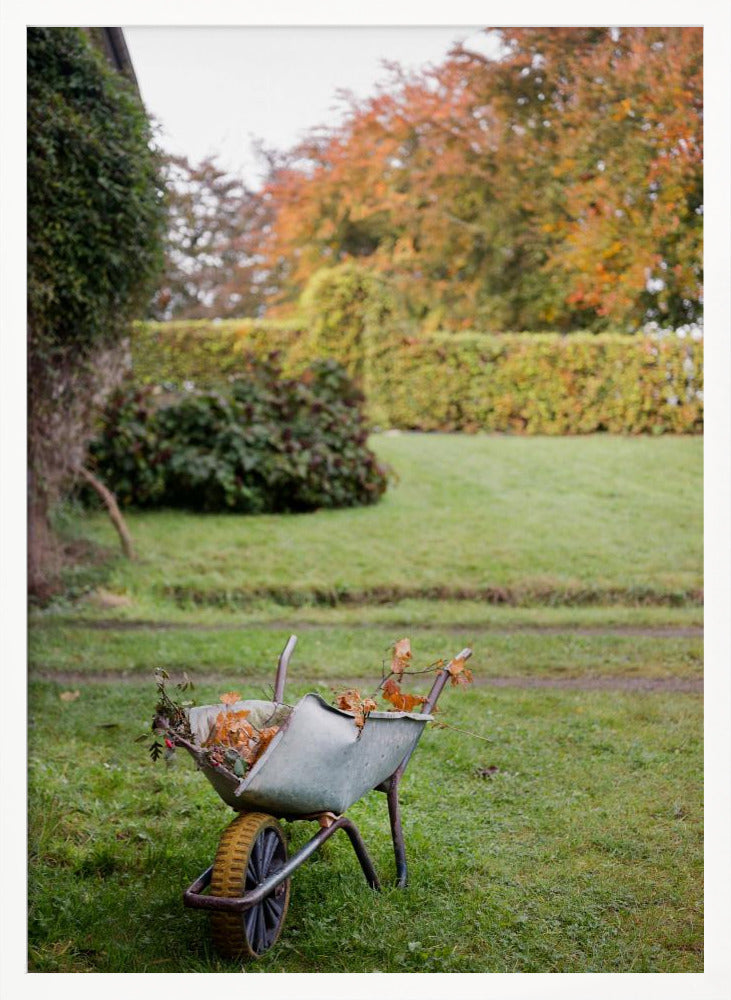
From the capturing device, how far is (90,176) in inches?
142

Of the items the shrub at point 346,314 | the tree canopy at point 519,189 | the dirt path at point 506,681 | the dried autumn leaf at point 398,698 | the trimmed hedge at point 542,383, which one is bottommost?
the dirt path at point 506,681

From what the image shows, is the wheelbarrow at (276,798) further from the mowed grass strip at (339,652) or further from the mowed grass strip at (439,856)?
the mowed grass strip at (339,652)

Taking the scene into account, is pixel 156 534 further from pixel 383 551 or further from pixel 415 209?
pixel 415 209

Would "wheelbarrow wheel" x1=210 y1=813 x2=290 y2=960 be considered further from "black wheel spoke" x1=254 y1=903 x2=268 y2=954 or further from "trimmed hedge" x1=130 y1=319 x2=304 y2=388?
"trimmed hedge" x1=130 y1=319 x2=304 y2=388

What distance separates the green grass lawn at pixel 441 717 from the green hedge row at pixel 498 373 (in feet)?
3.07

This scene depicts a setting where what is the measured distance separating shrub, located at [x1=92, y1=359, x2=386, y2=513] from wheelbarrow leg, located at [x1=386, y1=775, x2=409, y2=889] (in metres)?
3.92

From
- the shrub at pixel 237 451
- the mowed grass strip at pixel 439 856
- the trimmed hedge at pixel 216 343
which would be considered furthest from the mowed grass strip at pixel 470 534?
the mowed grass strip at pixel 439 856

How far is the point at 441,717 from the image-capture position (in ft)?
10.9

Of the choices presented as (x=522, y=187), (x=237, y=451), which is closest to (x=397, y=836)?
(x=237, y=451)

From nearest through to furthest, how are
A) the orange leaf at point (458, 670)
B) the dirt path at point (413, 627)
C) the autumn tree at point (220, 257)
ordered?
the orange leaf at point (458, 670) < the dirt path at point (413, 627) < the autumn tree at point (220, 257)

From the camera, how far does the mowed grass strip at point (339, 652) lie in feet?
12.6

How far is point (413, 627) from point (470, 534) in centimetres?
148

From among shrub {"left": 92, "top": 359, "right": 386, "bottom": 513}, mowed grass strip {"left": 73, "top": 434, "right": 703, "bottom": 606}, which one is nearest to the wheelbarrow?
mowed grass strip {"left": 73, "top": 434, "right": 703, "bottom": 606}
